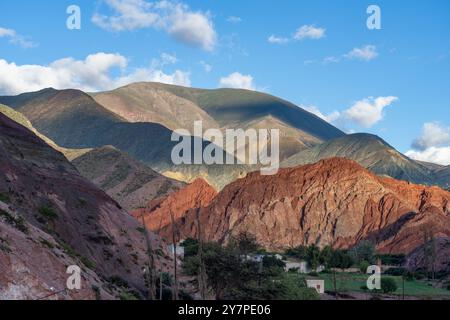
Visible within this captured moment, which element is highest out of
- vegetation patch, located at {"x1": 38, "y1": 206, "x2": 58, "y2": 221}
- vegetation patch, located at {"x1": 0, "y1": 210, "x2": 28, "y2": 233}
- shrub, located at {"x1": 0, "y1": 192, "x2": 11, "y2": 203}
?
shrub, located at {"x1": 0, "y1": 192, "x2": 11, "y2": 203}

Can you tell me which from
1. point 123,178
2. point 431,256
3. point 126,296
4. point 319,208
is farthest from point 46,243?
point 123,178

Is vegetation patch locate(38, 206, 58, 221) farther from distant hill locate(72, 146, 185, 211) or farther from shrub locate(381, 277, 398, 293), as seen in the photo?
distant hill locate(72, 146, 185, 211)

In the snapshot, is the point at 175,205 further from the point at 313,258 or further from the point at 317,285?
the point at 317,285

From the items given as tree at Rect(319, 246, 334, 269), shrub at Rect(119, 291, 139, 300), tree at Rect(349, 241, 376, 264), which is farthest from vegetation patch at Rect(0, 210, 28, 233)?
tree at Rect(349, 241, 376, 264)

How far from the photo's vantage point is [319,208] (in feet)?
429

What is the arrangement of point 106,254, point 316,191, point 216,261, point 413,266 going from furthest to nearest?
1. point 316,191
2. point 413,266
3. point 106,254
4. point 216,261

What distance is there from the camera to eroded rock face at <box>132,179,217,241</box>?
396 feet

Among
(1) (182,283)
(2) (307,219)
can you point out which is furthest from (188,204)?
(1) (182,283)

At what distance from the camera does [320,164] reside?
458ft

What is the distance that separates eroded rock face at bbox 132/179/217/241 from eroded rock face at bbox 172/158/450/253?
4190 millimetres

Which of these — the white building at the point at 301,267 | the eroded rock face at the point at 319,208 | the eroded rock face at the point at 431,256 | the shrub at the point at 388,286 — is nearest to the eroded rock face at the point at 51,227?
the shrub at the point at 388,286

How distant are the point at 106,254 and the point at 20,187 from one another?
7.87 m

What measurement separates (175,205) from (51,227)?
310ft
